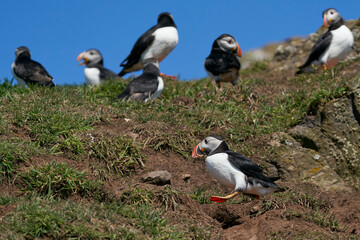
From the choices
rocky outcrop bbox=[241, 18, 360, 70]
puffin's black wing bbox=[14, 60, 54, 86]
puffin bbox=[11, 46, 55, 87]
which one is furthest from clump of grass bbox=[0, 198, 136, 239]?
rocky outcrop bbox=[241, 18, 360, 70]

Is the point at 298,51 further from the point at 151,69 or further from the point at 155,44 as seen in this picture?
the point at 151,69

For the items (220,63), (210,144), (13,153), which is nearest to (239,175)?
(210,144)

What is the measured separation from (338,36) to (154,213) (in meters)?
7.78

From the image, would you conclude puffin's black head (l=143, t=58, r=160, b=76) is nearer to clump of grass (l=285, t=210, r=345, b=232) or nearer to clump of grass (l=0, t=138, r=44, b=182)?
clump of grass (l=0, t=138, r=44, b=182)

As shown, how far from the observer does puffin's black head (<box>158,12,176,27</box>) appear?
11.8 meters

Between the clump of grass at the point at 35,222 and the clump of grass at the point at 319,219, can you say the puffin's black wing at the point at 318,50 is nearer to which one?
the clump of grass at the point at 319,219

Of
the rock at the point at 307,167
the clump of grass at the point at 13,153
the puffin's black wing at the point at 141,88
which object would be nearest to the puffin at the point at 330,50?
the puffin's black wing at the point at 141,88

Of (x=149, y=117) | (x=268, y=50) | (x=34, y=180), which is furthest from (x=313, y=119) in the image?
(x=268, y=50)

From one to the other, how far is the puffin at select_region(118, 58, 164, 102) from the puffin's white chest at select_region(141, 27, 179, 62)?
6.09ft

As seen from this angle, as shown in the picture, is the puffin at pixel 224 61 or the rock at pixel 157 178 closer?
the rock at pixel 157 178

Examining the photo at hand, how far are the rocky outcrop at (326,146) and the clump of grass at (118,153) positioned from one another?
1917 mm

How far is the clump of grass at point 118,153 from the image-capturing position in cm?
631

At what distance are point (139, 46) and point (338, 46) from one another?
171 inches

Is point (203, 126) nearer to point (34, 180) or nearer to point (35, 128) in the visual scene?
point (35, 128)
